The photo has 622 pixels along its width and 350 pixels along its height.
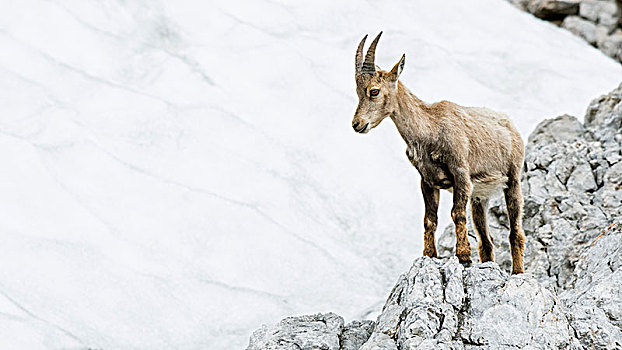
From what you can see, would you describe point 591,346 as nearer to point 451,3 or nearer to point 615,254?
point 615,254

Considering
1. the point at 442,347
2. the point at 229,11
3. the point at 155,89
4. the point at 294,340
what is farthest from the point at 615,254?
the point at 229,11

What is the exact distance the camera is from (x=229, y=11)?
1939 centimetres

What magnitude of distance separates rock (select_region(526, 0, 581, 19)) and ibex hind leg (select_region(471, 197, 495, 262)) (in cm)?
1615

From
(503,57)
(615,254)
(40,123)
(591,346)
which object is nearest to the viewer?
(591,346)

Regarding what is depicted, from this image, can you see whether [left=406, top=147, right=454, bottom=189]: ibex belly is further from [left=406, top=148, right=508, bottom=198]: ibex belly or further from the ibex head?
the ibex head

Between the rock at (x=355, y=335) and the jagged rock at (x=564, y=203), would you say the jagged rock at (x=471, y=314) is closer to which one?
the rock at (x=355, y=335)

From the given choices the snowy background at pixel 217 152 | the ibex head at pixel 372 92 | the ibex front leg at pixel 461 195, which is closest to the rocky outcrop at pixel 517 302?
the ibex front leg at pixel 461 195

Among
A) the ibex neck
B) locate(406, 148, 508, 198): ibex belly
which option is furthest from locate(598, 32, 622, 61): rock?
the ibex neck

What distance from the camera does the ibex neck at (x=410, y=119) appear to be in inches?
246

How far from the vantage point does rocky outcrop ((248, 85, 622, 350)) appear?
5801mm

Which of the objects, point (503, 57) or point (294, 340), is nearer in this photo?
point (294, 340)

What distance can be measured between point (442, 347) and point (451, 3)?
17.3 metres

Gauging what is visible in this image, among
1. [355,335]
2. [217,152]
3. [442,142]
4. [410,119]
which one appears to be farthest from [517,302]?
[217,152]

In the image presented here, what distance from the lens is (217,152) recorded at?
49.2 ft
